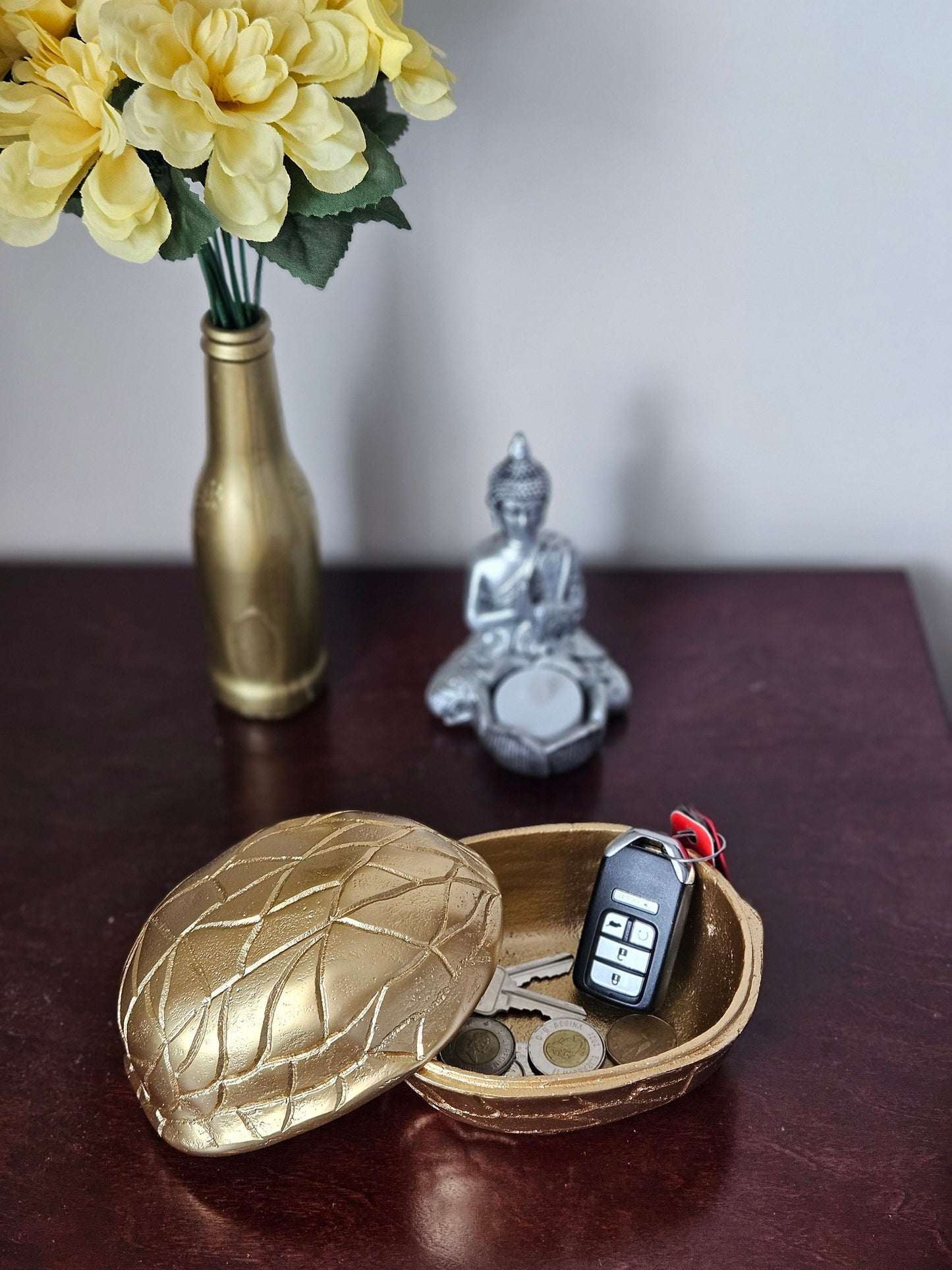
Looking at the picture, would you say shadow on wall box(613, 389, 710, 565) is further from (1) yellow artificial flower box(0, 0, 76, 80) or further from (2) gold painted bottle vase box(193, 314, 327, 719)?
(1) yellow artificial flower box(0, 0, 76, 80)

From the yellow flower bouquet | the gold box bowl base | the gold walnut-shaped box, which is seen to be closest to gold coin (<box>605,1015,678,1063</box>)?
the gold box bowl base

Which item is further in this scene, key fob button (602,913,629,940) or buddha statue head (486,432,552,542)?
buddha statue head (486,432,552,542)

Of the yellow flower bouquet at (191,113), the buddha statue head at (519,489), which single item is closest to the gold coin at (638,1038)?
the buddha statue head at (519,489)

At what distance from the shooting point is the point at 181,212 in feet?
1.81

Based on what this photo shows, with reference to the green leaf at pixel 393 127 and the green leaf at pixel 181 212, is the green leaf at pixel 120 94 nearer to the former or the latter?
the green leaf at pixel 181 212

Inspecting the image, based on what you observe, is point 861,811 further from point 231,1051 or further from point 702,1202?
point 231,1051

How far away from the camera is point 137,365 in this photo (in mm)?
830

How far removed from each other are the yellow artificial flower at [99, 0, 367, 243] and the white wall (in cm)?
21

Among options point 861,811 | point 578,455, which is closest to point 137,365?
point 578,455

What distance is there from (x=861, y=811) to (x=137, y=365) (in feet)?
1.88

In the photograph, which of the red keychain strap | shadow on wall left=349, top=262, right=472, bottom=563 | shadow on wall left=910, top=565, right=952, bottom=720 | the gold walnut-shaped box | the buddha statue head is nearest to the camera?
the gold walnut-shaped box

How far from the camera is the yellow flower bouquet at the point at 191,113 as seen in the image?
507 mm

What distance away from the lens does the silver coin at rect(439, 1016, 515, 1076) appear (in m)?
0.56

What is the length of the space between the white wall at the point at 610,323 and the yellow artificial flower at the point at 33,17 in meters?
0.22
